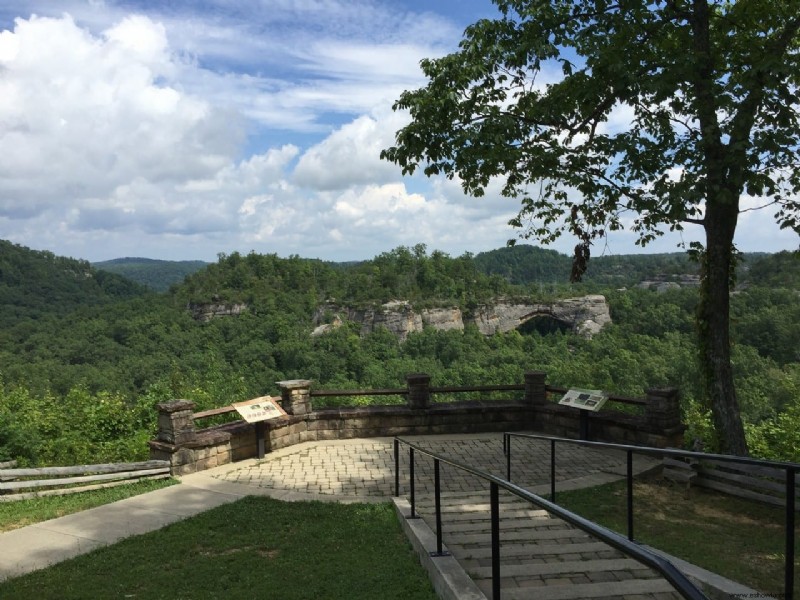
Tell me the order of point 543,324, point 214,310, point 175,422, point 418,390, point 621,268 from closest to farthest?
1. point 175,422
2. point 418,390
3. point 214,310
4. point 543,324
5. point 621,268

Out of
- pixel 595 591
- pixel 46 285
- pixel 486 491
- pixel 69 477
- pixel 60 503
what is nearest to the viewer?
pixel 595 591

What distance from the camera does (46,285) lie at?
100000 mm

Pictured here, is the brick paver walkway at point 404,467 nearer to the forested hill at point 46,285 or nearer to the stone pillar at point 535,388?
the stone pillar at point 535,388

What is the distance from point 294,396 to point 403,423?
2.28 m

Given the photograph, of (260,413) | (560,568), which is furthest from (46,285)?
(560,568)

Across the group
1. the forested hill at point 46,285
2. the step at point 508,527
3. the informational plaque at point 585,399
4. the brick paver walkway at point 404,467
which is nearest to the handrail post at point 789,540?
the step at point 508,527

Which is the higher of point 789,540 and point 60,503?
point 789,540

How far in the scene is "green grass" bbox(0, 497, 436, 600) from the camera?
4754 millimetres

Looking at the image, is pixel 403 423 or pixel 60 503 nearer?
pixel 60 503

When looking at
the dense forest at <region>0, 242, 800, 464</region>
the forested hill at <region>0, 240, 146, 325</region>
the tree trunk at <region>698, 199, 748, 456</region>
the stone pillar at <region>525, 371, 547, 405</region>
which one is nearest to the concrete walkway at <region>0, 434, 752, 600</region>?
the stone pillar at <region>525, 371, 547, 405</region>

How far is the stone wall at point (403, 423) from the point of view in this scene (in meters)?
9.25

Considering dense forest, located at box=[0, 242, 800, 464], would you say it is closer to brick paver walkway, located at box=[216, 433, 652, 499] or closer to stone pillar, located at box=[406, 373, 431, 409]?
brick paver walkway, located at box=[216, 433, 652, 499]

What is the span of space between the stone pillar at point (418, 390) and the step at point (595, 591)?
7.88m

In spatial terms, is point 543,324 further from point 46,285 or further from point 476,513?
point 476,513
